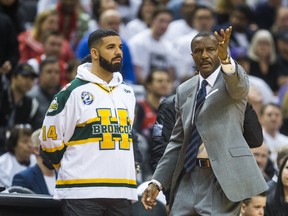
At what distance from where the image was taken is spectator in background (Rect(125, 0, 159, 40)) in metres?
16.5

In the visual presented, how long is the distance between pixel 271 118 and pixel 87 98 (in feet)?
19.8

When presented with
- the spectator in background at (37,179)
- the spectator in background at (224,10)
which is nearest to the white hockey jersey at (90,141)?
the spectator in background at (37,179)

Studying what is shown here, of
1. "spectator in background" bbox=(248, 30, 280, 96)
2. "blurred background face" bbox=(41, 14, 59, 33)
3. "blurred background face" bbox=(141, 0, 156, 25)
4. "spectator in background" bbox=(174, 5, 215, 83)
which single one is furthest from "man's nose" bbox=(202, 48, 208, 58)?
"blurred background face" bbox=(141, 0, 156, 25)

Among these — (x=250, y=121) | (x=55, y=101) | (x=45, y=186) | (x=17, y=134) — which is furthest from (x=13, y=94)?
(x=250, y=121)

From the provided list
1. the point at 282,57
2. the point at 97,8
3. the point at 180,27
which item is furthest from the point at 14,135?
the point at 282,57

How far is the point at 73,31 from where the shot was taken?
15633 millimetres

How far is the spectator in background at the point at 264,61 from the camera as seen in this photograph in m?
16.4

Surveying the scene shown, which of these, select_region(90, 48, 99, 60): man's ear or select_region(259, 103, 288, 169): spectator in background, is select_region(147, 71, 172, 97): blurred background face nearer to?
select_region(259, 103, 288, 169): spectator in background

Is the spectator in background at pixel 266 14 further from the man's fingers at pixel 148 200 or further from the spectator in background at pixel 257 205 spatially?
the man's fingers at pixel 148 200

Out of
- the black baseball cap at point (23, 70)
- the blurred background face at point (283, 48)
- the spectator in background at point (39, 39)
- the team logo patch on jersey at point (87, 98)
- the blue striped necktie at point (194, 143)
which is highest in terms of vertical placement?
the spectator in background at point (39, 39)

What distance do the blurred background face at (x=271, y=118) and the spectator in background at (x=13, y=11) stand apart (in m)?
3.50

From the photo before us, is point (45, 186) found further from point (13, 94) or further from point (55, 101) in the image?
point (13, 94)

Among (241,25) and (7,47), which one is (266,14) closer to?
(241,25)

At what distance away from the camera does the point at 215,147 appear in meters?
7.65
